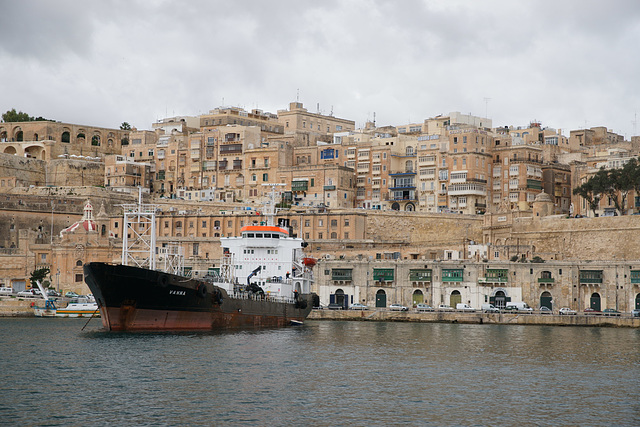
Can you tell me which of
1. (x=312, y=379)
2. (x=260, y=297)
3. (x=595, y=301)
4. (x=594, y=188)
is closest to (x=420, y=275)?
(x=595, y=301)

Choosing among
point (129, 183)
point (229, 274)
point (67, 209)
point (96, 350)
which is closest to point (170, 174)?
point (129, 183)

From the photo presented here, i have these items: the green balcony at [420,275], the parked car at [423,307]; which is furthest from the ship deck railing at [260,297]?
the green balcony at [420,275]

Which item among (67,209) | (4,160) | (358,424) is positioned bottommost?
(358,424)

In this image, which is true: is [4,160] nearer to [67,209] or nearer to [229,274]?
[67,209]

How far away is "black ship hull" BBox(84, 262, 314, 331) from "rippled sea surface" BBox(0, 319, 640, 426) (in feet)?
3.41

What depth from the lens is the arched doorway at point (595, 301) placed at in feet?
219

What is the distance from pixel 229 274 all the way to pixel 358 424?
3409 cm

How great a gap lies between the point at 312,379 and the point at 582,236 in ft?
161

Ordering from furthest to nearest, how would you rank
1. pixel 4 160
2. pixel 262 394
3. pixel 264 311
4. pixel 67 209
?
Answer: pixel 4 160 → pixel 67 209 → pixel 264 311 → pixel 262 394

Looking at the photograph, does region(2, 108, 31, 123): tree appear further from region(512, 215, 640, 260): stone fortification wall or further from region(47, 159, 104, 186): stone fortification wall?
region(512, 215, 640, 260): stone fortification wall

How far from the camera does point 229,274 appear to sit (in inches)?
2404

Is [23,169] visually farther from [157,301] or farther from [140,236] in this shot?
[157,301]

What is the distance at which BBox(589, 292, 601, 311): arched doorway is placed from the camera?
2623 inches

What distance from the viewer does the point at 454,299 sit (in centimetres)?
7106
